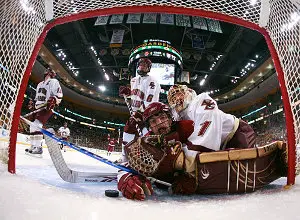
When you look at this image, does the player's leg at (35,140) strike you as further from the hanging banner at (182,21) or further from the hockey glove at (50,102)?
the hanging banner at (182,21)

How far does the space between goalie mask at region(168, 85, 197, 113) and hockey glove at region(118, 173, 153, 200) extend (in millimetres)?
560

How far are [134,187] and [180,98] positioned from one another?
695mm

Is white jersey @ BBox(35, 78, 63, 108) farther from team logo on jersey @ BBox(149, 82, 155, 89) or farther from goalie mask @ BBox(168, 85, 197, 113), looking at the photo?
goalie mask @ BBox(168, 85, 197, 113)

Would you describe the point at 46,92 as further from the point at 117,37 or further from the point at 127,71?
the point at 127,71

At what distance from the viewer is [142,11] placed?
59.0 inches

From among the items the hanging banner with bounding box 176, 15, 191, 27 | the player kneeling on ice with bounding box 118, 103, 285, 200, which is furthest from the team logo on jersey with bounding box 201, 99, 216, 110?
the hanging banner with bounding box 176, 15, 191, 27

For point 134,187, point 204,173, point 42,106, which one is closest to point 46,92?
point 42,106

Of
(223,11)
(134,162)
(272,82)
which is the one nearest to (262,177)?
(134,162)

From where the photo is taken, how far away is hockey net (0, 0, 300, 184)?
4.76 ft

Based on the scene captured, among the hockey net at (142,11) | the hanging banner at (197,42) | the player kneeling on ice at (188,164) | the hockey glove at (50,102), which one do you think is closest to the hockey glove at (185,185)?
the player kneeling on ice at (188,164)

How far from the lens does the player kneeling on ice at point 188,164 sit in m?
1.30

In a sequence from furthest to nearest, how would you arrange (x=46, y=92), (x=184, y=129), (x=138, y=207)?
(x=46, y=92)
(x=184, y=129)
(x=138, y=207)

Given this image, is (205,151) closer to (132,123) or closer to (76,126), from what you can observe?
(132,123)

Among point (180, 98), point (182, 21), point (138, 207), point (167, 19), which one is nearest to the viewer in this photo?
point (138, 207)
